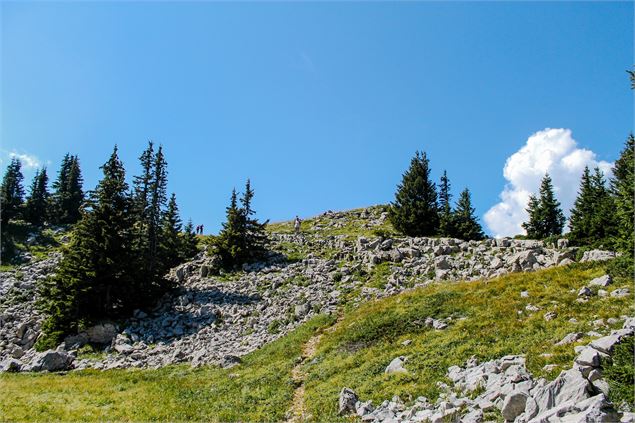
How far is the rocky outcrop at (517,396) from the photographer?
355 inches


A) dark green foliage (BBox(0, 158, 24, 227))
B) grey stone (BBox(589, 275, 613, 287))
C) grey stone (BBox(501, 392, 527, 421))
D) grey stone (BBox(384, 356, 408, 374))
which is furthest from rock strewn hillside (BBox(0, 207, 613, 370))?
dark green foliage (BBox(0, 158, 24, 227))

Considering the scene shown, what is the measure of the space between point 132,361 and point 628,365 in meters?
29.6

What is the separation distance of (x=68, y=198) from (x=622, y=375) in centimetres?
9668

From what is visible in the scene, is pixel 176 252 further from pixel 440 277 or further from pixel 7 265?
pixel 440 277

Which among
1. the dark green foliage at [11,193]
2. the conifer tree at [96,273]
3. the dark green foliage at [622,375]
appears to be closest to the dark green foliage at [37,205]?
the dark green foliage at [11,193]

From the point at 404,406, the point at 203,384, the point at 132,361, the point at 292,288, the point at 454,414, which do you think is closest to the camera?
the point at 454,414

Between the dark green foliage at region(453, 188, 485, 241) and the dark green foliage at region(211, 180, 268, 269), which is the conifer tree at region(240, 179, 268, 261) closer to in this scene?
the dark green foliage at region(211, 180, 268, 269)

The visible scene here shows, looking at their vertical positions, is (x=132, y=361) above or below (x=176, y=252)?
below

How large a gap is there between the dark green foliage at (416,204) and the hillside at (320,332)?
10637 mm

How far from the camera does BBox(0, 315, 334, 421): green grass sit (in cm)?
1716

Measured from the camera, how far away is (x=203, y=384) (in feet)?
71.6

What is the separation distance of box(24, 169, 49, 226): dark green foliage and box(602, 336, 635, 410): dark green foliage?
320ft

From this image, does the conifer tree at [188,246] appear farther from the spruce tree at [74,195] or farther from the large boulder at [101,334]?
the spruce tree at [74,195]

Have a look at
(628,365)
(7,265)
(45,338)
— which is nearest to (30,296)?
(45,338)
